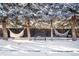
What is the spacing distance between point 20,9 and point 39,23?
11.9 inches

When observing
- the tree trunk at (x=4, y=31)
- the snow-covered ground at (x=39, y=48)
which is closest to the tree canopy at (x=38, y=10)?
the tree trunk at (x=4, y=31)

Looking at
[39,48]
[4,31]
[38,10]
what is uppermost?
[38,10]

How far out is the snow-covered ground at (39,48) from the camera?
5.82ft

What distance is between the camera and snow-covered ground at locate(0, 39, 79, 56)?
1.77m

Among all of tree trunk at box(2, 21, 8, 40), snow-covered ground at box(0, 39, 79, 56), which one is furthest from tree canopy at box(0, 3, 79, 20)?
snow-covered ground at box(0, 39, 79, 56)

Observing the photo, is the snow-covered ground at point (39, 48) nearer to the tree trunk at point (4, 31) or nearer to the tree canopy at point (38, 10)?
the tree trunk at point (4, 31)

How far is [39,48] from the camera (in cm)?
178

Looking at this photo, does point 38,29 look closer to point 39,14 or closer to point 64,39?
point 39,14

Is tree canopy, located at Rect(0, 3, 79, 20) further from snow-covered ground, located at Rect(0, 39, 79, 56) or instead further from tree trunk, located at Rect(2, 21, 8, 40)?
snow-covered ground, located at Rect(0, 39, 79, 56)

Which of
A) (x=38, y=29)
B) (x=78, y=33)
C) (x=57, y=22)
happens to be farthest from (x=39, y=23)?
(x=78, y=33)

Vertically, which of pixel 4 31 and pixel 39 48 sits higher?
pixel 4 31

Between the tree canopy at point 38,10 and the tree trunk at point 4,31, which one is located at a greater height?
the tree canopy at point 38,10

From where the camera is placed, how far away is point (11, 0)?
1.79m

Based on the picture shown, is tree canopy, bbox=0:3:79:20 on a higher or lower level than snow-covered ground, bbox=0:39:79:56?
higher
